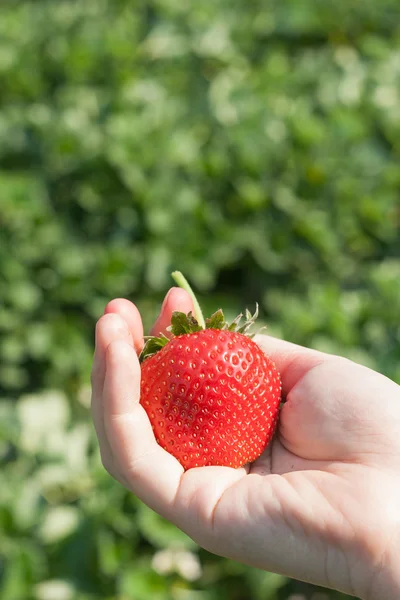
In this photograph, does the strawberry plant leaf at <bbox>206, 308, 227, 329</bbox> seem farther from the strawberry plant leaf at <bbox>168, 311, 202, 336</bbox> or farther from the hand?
the hand

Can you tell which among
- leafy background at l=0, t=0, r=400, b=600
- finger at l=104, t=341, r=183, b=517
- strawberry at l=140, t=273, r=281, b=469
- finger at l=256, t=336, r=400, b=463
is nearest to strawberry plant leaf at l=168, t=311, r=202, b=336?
strawberry at l=140, t=273, r=281, b=469

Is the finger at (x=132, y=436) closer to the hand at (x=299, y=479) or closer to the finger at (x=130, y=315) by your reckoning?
the hand at (x=299, y=479)

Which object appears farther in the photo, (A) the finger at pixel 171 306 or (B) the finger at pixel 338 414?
(A) the finger at pixel 171 306

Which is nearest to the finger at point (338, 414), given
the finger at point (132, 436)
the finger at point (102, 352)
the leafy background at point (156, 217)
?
the finger at point (132, 436)

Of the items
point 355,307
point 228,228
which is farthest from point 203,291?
point 355,307

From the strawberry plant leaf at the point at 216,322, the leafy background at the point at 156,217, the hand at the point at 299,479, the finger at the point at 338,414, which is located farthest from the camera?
the leafy background at the point at 156,217

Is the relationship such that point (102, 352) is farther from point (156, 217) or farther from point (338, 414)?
point (156, 217)
